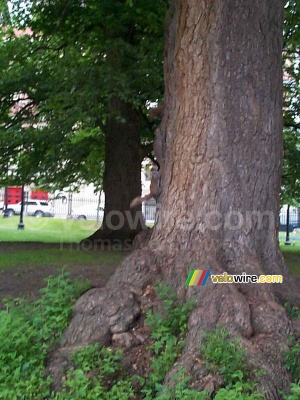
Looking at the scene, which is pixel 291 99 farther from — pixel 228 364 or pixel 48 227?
pixel 48 227

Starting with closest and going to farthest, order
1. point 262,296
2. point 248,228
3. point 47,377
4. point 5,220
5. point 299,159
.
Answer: point 47,377, point 262,296, point 248,228, point 299,159, point 5,220

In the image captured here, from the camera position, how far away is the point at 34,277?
9773 mm

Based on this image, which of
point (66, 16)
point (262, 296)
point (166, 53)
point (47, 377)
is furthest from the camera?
point (66, 16)

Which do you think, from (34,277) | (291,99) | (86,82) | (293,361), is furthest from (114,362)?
(291,99)

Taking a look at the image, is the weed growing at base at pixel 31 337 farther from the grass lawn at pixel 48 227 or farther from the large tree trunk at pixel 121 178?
the grass lawn at pixel 48 227

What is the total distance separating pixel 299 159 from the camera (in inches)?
720

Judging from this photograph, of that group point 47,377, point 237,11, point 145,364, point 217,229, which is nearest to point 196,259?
point 217,229

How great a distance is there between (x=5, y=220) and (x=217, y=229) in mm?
27956

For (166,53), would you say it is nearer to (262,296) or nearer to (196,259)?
(196,259)

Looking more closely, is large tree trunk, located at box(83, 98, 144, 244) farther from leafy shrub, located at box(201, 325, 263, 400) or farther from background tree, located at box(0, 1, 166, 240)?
leafy shrub, located at box(201, 325, 263, 400)

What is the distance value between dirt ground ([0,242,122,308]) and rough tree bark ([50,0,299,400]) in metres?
1.61

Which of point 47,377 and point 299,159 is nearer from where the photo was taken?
point 47,377

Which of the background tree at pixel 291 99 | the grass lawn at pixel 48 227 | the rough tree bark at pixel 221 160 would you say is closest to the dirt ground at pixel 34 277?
the rough tree bark at pixel 221 160

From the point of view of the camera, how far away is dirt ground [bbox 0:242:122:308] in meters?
8.60
